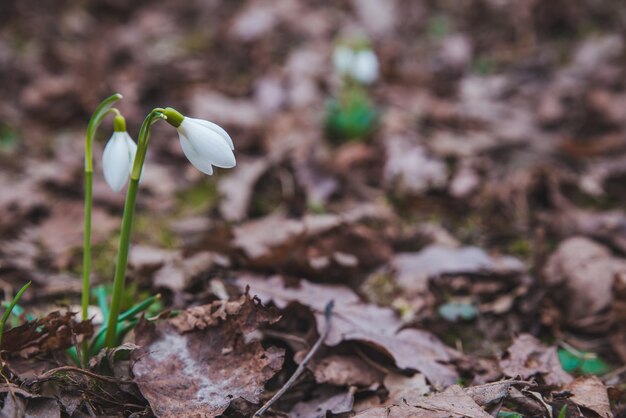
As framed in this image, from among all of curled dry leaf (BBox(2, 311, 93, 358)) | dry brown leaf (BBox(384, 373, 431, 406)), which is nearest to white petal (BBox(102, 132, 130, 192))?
curled dry leaf (BBox(2, 311, 93, 358))

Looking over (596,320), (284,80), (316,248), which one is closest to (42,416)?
(316,248)

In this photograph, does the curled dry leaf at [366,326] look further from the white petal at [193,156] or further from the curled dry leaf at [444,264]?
the white petal at [193,156]

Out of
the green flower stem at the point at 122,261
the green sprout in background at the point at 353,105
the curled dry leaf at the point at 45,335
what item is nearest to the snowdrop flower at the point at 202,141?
the green flower stem at the point at 122,261

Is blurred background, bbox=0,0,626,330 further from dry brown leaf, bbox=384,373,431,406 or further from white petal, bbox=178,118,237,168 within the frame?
white petal, bbox=178,118,237,168

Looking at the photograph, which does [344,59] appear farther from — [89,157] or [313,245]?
[89,157]

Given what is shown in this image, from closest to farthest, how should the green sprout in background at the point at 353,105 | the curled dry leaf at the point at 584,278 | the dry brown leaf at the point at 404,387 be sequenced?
the dry brown leaf at the point at 404,387 < the curled dry leaf at the point at 584,278 < the green sprout in background at the point at 353,105

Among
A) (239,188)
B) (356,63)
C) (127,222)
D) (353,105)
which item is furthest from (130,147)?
(356,63)
